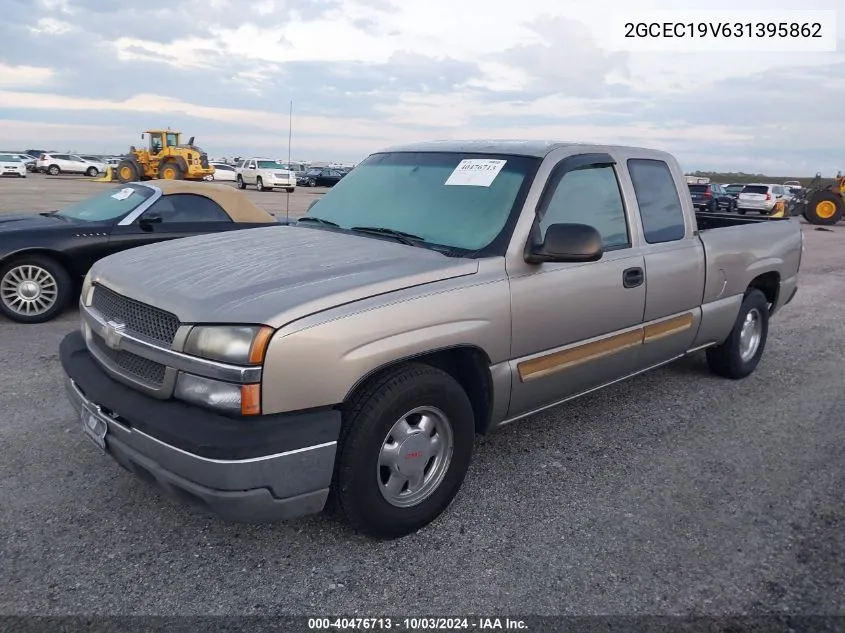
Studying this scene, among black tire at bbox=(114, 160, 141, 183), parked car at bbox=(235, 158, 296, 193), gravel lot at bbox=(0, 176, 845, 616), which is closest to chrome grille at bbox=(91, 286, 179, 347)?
gravel lot at bbox=(0, 176, 845, 616)

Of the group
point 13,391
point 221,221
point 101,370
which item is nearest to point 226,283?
point 101,370

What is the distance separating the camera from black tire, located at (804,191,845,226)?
26.6 meters

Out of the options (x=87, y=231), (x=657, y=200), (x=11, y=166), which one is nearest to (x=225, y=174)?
(x=11, y=166)

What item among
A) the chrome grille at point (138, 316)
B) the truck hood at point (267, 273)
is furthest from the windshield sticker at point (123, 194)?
the chrome grille at point (138, 316)

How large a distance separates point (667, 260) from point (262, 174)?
39059mm

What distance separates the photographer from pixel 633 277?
3.97 m

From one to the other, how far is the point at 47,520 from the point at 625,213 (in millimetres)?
3460

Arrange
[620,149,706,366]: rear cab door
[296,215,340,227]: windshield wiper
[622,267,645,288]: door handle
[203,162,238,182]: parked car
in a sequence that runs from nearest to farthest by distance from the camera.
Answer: [622,267,645,288]: door handle
[296,215,340,227]: windshield wiper
[620,149,706,366]: rear cab door
[203,162,238,182]: parked car

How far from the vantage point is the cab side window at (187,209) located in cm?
712

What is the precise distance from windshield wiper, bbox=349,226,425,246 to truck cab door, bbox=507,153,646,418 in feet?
1.68

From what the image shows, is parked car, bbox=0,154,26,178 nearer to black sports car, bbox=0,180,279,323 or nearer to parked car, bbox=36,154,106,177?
parked car, bbox=36,154,106,177

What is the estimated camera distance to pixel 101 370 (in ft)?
10.2

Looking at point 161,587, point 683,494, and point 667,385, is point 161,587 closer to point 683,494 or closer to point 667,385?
point 683,494

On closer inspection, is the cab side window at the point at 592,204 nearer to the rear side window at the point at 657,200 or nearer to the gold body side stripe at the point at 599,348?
the rear side window at the point at 657,200
